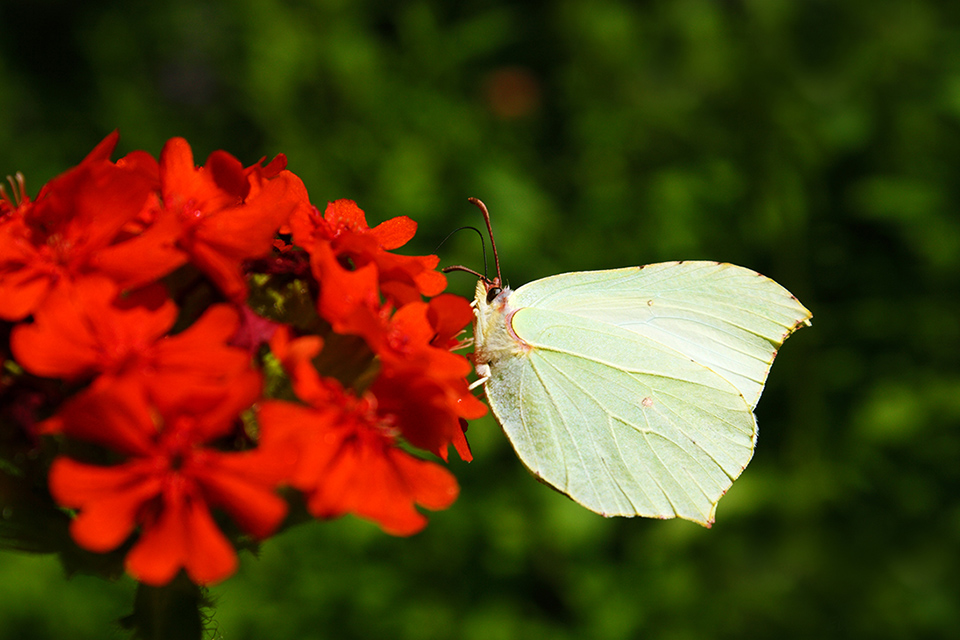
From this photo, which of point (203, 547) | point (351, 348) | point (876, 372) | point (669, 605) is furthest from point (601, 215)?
point (203, 547)

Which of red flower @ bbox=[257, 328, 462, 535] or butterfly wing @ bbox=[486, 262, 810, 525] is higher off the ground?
red flower @ bbox=[257, 328, 462, 535]

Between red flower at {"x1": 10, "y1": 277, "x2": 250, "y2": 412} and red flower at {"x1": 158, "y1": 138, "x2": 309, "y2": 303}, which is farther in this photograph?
red flower at {"x1": 158, "y1": 138, "x2": 309, "y2": 303}

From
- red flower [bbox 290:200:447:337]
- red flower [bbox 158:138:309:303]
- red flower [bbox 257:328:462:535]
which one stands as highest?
red flower [bbox 158:138:309:303]

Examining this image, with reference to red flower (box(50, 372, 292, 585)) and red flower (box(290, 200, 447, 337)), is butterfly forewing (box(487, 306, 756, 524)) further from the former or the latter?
red flower (box(50, 372, 292, 585))

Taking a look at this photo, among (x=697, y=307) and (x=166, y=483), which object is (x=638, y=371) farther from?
(x=166, y=483)

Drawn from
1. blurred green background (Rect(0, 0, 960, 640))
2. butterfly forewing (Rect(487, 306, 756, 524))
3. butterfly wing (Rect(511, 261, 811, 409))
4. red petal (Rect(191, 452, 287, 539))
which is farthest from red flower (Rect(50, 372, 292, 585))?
blurred green background (Rect(0, 0, 960, 640))

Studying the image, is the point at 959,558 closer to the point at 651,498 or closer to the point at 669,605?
the point at 669,605

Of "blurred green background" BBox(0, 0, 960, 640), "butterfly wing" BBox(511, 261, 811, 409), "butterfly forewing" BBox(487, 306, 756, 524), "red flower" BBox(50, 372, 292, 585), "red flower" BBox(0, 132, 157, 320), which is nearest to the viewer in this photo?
"red flower" BBox(50, 372, 292, 585)
